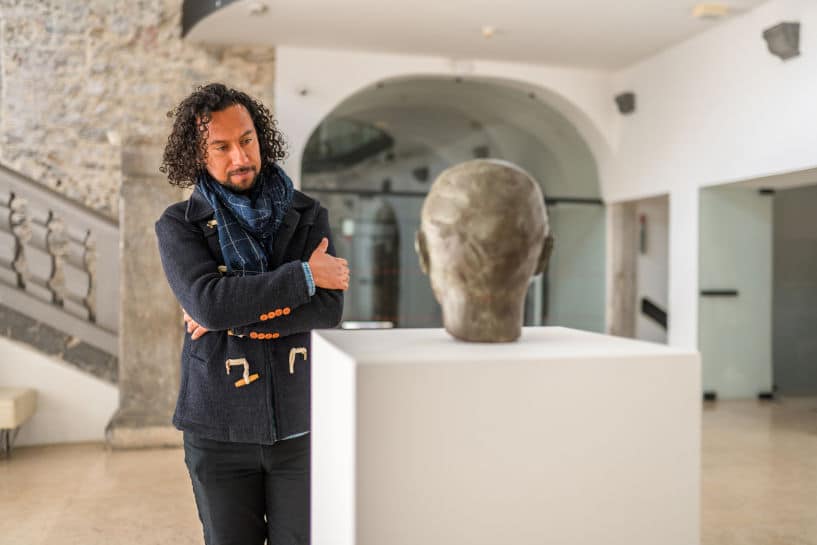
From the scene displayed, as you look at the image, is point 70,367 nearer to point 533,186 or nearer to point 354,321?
point 354,321

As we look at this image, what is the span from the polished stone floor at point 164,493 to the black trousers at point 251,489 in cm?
180

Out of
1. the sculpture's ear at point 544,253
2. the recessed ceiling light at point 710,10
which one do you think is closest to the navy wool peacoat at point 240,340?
the sculpture's ear at point 544,253

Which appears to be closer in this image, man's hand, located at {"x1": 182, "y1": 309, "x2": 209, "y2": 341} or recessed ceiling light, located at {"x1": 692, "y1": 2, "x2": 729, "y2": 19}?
man's hand, located at {"x1": 182, "y1": 309, "x2": 209, "y2": 341}

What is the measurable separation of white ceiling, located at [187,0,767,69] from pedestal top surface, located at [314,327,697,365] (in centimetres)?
Answer: 439

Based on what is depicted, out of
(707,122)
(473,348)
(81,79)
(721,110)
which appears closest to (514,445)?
(473,348)

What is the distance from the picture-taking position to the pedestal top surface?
4.00 ft

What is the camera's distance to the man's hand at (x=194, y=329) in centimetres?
159

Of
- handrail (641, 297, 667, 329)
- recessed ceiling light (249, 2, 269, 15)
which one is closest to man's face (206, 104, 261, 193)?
recessed ceiling light (249, 2, 269, 15)

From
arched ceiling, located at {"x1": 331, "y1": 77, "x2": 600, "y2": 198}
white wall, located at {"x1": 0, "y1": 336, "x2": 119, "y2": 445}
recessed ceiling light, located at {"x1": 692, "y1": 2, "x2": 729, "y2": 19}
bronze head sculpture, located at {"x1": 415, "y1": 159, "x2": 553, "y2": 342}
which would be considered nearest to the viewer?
bronze head sculpture, located at {"x1": 415, "y1": 159, "x2": 553, "y2": 342}

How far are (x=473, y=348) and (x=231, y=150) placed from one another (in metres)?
0.71

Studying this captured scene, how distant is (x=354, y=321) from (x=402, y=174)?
1.65 meters

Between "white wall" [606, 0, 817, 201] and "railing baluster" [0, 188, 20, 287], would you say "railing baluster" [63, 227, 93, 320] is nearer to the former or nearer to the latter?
"railing baluster" [0, 188, 20, 287]

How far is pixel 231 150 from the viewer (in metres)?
1.63

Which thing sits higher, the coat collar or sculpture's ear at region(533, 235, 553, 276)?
the coat collar
